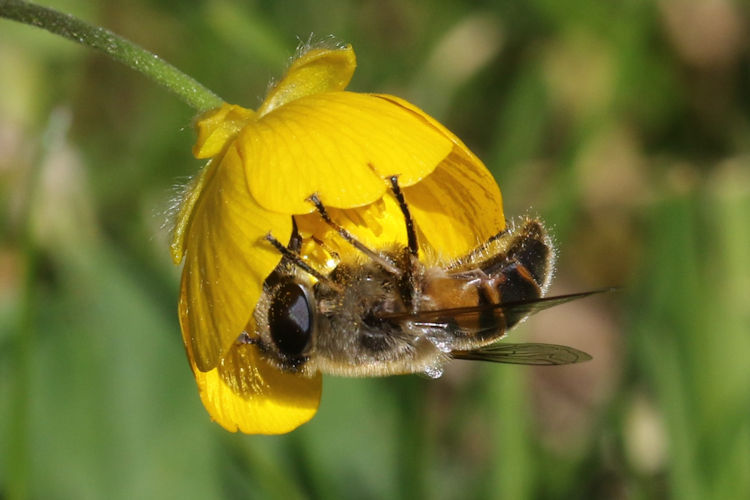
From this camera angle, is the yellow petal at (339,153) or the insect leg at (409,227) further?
the insect leg at (409,227)

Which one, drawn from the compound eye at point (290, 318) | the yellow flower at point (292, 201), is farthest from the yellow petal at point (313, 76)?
the compound eye at point (290, 318)

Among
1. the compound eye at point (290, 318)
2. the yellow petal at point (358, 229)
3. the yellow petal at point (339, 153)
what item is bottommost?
the compound eye at point (290, 318)

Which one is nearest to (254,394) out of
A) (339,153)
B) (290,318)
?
(290,318)

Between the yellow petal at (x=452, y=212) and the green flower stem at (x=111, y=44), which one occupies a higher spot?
the green flower stem at (x=111, y=44)

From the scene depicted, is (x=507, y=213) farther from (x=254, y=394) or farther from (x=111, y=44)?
(x=111, y=44)

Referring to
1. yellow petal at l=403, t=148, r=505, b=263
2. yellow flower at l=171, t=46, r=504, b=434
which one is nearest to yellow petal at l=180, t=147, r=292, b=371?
yellow flower at l=171, t=46, r=504, b=434

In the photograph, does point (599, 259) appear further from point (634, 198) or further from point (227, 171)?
point (227, 171)

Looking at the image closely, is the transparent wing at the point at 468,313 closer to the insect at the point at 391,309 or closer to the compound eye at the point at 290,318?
the insect at the point at 391,309

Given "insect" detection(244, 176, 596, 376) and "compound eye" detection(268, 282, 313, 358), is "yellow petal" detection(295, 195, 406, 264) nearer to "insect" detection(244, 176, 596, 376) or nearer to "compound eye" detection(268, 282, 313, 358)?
"insect" detection(244, 176, 596, 376)

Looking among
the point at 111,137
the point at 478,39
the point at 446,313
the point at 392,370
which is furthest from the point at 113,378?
the point at 478,39
